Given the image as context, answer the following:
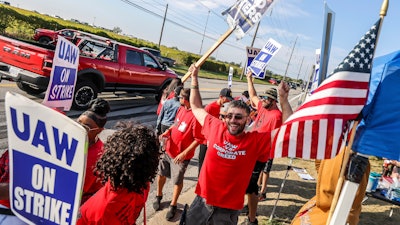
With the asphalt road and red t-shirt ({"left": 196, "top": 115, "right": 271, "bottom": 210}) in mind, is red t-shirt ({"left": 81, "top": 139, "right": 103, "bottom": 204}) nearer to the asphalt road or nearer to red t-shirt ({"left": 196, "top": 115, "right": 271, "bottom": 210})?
red t-shirt ({"left": 196, "top": 115, "right": 271, "bottom": 210})

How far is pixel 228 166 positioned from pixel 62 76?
1.71 m

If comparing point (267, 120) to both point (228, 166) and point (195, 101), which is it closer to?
point (195, 101)

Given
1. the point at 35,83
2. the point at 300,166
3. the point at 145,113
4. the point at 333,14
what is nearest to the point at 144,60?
the point at 145,113

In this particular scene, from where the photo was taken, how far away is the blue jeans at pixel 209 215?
10.1ft

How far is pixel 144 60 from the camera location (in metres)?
10.8

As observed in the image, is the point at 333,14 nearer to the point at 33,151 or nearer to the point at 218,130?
the point at 218,130

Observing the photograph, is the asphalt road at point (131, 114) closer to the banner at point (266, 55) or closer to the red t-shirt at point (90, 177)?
the red t-shirt at point (90, 177)

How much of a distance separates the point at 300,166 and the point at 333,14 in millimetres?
→ 6144

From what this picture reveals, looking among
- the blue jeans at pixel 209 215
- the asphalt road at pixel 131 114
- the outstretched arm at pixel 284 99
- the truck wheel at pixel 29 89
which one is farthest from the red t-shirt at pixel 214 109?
the truck wheel at pixel 29 89

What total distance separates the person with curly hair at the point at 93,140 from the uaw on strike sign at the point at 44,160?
2.08 feet

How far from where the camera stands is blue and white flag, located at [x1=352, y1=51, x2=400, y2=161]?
2033 millimetres

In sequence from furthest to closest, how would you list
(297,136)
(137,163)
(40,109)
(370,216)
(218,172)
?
(370,216) < (218,172) < (297,136) < (137,163) < (40,109)

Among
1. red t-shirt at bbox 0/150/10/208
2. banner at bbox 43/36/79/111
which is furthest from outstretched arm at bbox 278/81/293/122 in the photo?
red t-shirt at bbox 0/150/10/208

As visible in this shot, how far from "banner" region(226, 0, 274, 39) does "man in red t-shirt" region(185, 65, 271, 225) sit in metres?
1.38
